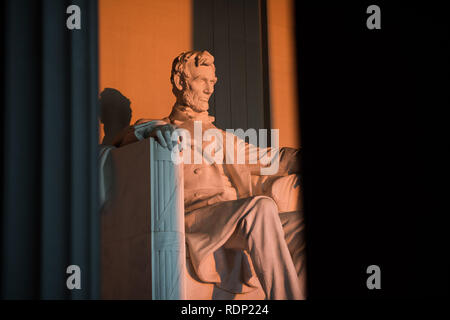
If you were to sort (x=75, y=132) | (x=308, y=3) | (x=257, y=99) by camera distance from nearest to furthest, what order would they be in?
(x=75, y=132) → (x=308, y=3) → (x=257, y=99)

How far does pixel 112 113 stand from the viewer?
3914 mm

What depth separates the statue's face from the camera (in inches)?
143

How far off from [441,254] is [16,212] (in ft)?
5.57

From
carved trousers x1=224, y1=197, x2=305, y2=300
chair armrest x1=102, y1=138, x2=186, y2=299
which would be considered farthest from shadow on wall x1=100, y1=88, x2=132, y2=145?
carved trousers x1=224, y1=197, x2=305, y2=300

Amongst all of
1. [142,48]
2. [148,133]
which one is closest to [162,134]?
[148,133]

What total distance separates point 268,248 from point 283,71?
249cm

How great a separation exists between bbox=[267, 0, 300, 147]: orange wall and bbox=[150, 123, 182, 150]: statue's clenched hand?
2.07 meters

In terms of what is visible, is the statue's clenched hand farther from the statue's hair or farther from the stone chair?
the statue's hair

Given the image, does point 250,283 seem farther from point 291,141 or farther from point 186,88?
point 291,141

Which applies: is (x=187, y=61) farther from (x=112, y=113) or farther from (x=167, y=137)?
(x=167, y=137)

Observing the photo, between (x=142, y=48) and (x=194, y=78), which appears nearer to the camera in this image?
(x=194, y=78)

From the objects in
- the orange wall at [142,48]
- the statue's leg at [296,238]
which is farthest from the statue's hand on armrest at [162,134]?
the orange wall at [142,48]
